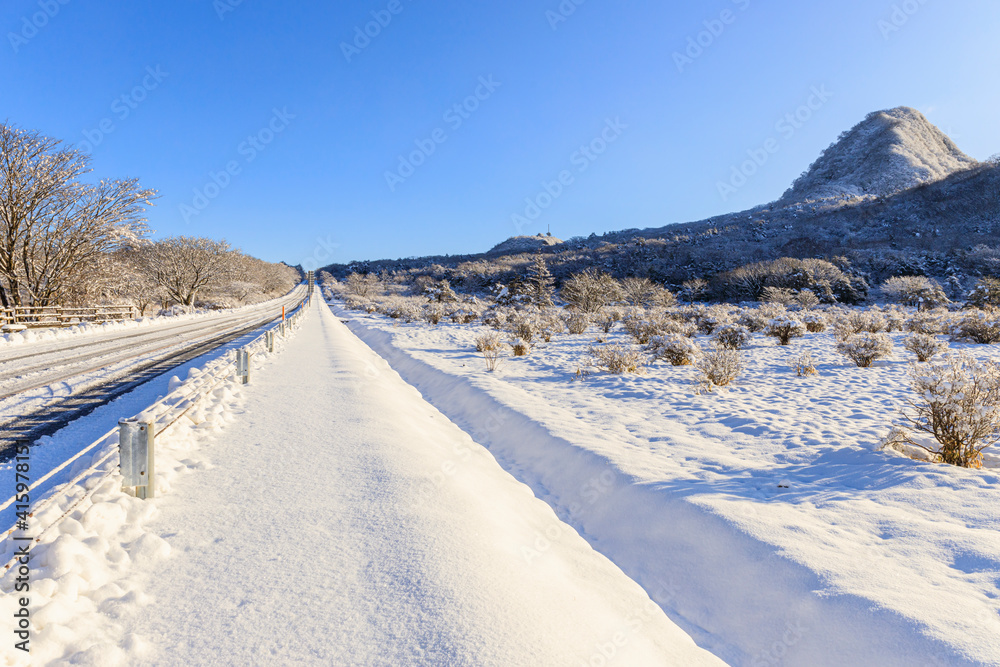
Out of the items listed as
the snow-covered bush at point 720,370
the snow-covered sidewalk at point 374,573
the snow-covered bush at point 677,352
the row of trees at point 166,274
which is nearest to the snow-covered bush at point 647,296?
the snow-covered bush at point 677,352

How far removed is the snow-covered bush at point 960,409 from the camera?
491cm

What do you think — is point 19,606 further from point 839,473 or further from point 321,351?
point 321,351

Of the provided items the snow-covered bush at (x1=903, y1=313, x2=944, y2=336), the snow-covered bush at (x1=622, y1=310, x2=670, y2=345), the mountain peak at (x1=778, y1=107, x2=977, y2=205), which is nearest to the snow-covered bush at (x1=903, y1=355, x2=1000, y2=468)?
the snow-covered bush at (x1=622, y1=310, x2=670, y2=345)

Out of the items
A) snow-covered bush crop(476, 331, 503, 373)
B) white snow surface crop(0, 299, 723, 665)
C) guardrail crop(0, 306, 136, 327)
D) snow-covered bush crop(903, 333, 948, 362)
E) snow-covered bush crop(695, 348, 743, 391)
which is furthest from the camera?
guardrail crop(0, 306, 136, 327)

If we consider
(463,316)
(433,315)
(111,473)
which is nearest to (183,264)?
(433,315)

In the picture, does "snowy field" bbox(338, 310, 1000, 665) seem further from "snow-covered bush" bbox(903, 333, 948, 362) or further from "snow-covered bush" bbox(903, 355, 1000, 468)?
"snow-covered bush" bbox(903, 333, 948, 362)

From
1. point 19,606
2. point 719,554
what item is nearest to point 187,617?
point 19,606

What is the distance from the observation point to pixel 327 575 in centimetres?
281

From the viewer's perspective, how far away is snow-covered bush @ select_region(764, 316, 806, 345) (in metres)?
15.9

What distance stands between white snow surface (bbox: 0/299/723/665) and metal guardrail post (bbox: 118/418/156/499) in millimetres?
133

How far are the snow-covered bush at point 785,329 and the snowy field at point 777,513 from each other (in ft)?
22.7

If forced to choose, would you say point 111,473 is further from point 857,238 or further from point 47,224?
point 857,238

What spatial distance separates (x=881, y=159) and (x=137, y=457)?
401ft

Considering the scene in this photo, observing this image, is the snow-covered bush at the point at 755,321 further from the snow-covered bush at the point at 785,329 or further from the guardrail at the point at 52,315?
the guardrail at the point at 52,315
